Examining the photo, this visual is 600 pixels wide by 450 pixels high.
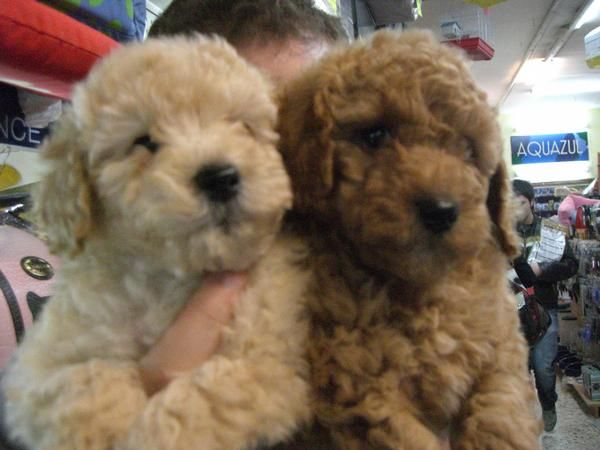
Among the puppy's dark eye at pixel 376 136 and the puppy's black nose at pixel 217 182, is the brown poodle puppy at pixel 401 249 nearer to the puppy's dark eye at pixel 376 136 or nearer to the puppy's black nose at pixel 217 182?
the puppy's dark eye at pixel 376 136

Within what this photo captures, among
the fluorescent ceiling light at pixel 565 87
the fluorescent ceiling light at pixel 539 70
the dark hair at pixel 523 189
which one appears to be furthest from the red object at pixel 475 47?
the fluorescent ceiling light at pixel 565 87

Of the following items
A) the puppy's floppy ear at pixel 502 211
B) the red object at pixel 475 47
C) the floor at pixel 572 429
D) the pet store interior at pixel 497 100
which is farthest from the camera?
the floor at pixel 572 429

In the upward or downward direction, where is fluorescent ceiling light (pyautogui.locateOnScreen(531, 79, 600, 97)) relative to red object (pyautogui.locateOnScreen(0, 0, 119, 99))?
upward

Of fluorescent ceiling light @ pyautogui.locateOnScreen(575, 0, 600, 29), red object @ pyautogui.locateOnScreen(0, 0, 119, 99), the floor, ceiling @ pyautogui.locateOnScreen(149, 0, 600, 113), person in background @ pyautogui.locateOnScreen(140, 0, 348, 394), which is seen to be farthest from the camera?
fluorescent ceiling light @ pyautogui.locateOnScreen(575, 0, 600, 29)

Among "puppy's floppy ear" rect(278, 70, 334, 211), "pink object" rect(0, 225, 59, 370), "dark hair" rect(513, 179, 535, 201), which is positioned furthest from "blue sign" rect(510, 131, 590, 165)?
"puppy's floppy ear" rect(278, 70, 334, 211)

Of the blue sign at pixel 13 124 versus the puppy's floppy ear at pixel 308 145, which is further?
the blue sign at pixel 13 124

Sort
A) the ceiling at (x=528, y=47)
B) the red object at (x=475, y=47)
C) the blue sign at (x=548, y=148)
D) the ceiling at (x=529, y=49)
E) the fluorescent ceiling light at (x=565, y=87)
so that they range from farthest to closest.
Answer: the blue sign at (x=548, y=148) → the fluorescent ceiling light at (x=565, y=87) → the ceiling at (x=529, y=49) → the ceiling at (x=528, y=47) → the red object at (x=475, y=47)

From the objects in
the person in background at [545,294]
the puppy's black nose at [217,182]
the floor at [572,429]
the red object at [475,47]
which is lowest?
the floor at [572,429]

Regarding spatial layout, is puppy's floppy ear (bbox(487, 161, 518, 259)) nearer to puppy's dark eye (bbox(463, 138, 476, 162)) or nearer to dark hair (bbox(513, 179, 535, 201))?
puppy's dark eye (bbox(463, 138, 476, 162))
